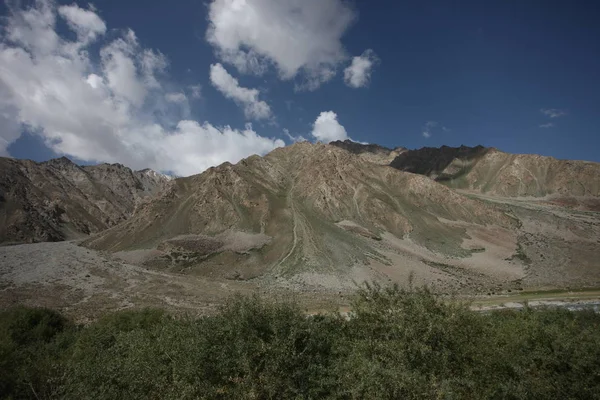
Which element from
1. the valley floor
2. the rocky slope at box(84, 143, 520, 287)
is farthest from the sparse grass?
the rocky slope at box(84, 143, 520, 287)

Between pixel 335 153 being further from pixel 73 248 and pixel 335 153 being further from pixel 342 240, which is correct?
pixel 73 248

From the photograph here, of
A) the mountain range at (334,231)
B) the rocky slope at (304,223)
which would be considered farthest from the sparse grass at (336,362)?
the rocky slope at (304,223)

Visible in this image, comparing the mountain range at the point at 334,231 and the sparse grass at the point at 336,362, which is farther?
the mountain range at the point at 334,231

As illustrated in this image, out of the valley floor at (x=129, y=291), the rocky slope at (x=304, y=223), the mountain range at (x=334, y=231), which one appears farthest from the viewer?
the rocky slope at (x=304, y=223)

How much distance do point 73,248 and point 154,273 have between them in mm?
53844

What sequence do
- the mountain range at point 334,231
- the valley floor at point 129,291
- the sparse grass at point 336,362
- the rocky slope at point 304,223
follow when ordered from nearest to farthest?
the sparse grass at point 336,362 < the valley floor at point 129,291 < the mountain range at point 334,231 < the rocky slope at point 304,223

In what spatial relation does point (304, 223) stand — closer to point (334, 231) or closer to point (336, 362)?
point (334, 231)

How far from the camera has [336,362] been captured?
61.9 feet

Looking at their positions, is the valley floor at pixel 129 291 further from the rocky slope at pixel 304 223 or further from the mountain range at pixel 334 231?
the rocky slope at pixel 304 223

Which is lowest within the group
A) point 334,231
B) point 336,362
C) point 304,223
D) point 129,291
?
point 129,291

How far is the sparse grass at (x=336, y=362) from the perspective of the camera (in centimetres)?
1634

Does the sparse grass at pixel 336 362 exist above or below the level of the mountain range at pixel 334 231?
below

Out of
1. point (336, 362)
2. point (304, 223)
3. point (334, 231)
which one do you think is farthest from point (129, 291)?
point (336, 362)

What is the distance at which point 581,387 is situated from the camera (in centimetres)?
1806
